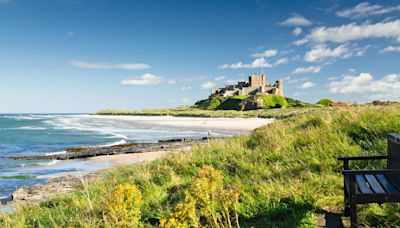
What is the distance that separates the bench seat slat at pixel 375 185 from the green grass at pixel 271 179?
55cm

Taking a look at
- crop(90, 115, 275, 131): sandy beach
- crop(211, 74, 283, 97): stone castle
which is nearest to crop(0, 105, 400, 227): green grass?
crop(90, 115, 275, 131): sandy beach

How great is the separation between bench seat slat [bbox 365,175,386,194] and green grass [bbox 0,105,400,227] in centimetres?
55

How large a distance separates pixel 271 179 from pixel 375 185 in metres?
3.23

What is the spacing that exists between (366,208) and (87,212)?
494 cm

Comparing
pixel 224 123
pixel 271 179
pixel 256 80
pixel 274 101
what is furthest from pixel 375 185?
pixel 256 80

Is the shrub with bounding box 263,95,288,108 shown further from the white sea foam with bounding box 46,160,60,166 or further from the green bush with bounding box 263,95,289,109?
the white sea foam with bounding box 46,160,60,166

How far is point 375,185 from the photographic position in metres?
4.92

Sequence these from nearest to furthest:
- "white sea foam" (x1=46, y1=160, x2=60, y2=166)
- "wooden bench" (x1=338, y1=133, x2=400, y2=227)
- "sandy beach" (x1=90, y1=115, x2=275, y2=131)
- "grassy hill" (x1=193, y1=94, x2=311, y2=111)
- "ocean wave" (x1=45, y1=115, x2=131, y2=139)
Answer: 1. "wooden bench" (x1=338, y1=133, x2=400, y2=227)
2. "white sea foam" (x1=46, y1=160, x2=60, y2=166)
3. "ocean wave" (x1=45, y1=115, x2=131, y2=139)
4. "sandy beach" (x1=90, y1=115, x2=275, y2=131)
5. "grassy hill" (x1=193, y1=94, x2=311, y2=111)

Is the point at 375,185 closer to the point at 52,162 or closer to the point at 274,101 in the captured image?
the point at 52,162

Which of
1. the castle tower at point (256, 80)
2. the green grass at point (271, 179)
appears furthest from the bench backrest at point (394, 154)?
the castle tower at point (256, 80)

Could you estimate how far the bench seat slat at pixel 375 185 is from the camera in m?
4.61

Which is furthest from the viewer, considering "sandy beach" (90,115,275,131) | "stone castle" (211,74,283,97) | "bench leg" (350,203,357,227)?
"stone castle" (211,74,283,97)

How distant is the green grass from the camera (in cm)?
607

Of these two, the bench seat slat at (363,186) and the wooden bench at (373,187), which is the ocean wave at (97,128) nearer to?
the bench seat slat at (363,186)
